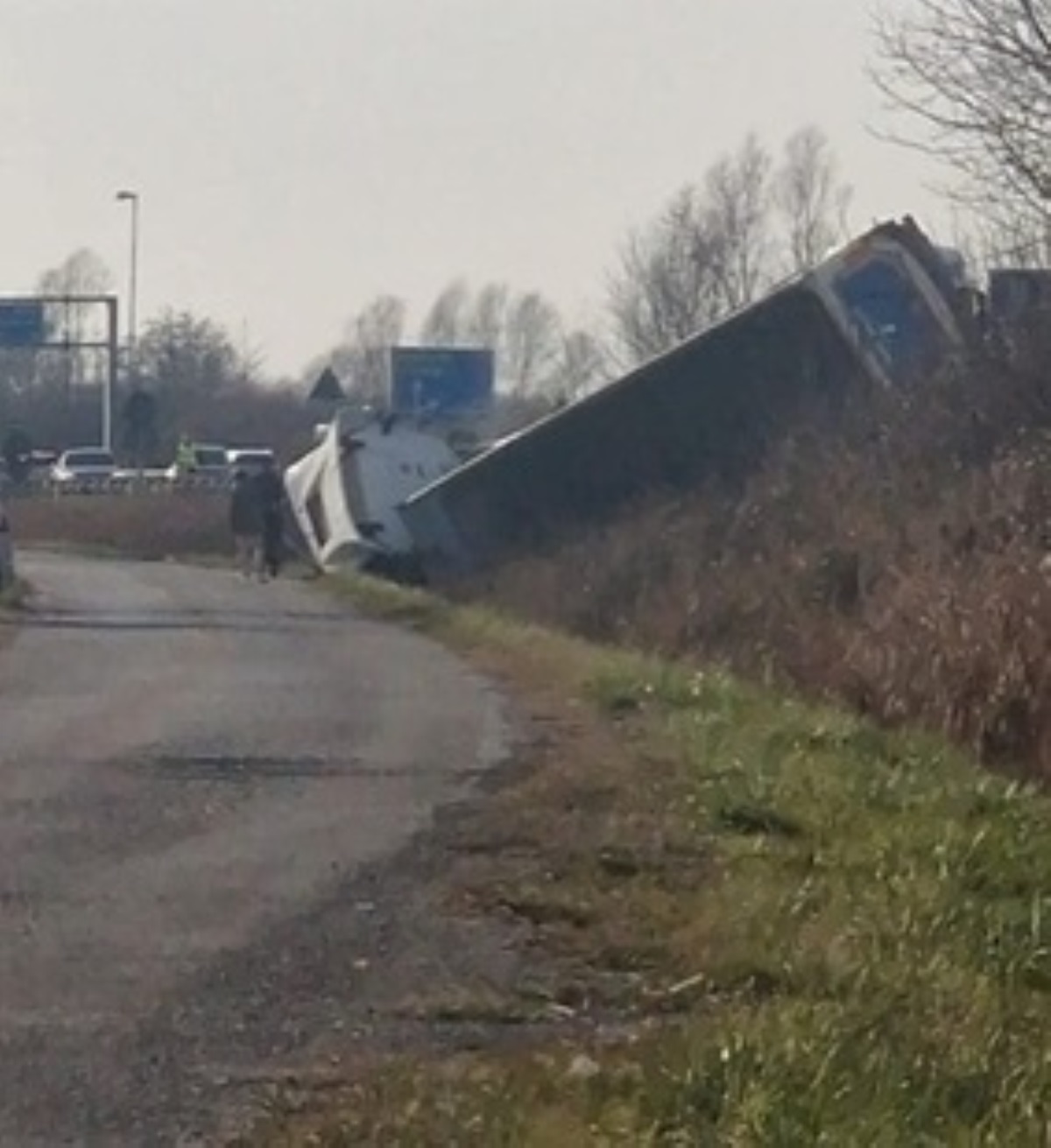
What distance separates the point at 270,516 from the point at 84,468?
39148 millimetres

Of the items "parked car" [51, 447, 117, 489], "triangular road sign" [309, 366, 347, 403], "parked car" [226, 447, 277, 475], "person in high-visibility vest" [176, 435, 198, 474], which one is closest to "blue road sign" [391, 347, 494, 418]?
"parked car" [226, 447, 277, 475]

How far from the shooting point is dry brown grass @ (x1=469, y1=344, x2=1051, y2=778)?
20.0 m

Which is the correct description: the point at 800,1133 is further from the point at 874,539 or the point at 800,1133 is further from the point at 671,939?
the point at 874,539

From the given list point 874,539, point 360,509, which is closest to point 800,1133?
point 874,539

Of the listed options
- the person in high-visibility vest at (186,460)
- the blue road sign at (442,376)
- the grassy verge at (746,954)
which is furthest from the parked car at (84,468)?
the grassy verge at (746,954)

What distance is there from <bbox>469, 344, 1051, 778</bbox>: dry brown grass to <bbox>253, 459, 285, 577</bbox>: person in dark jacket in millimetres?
8249

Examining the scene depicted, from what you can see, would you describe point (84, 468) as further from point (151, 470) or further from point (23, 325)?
point (23, 325)

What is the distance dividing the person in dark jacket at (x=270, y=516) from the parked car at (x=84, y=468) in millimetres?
28118

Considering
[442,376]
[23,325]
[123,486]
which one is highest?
[23,325]

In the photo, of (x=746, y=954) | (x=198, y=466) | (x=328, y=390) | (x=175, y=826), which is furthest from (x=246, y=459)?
(x=746, y=954)

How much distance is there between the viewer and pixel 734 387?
3641 cm

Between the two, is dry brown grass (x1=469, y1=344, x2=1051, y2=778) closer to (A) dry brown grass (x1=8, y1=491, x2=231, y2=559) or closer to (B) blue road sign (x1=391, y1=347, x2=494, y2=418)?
(A) dry brown grass (x1=8, y1=491, x2=231, y2=559)

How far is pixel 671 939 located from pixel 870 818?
10.7 feet

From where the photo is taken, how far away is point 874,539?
2736cm
